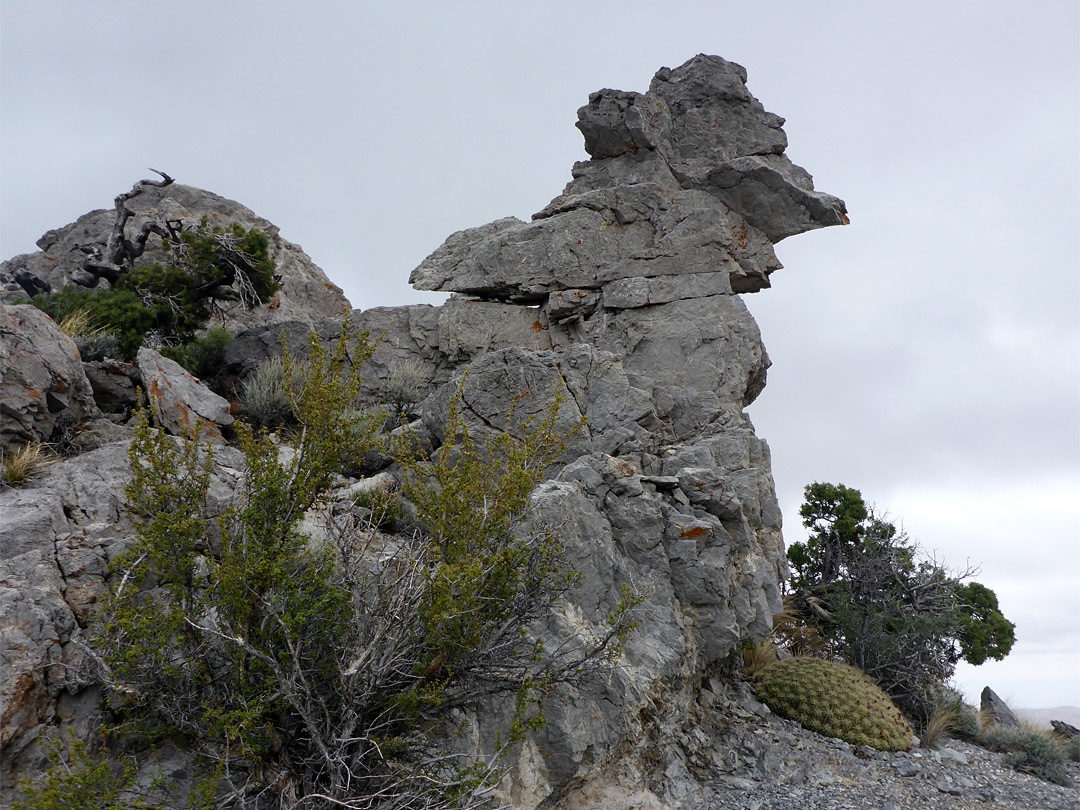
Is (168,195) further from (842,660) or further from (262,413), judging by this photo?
(842,660)

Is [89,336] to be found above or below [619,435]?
above

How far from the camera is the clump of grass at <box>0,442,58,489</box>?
21.6 feet

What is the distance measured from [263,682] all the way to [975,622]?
14058mm

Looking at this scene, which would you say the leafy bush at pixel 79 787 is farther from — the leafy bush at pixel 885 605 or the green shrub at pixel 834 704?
the leafy bush at pixel 885 605

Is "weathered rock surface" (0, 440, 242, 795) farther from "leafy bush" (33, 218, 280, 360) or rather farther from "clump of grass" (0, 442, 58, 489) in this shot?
"leafy bush" (33, 218, 280, 360)

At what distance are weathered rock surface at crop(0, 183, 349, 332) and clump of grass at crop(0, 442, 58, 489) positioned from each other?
773 cm

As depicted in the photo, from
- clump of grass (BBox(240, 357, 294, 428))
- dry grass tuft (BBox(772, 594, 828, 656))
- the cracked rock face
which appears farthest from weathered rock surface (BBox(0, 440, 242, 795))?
dry grass tuft (BBox(772, 594, 828, 656))

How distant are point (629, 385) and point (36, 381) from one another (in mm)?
7025

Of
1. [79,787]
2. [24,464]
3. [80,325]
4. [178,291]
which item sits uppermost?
[178,291]

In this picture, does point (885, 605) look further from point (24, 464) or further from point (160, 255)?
point (160, 255)

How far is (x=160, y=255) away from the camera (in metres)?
16.0

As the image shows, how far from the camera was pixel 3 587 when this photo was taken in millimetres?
5367

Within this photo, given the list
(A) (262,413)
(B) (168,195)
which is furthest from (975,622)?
(B) (168,195)

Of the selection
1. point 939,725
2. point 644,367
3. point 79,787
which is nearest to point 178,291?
point 644,367
